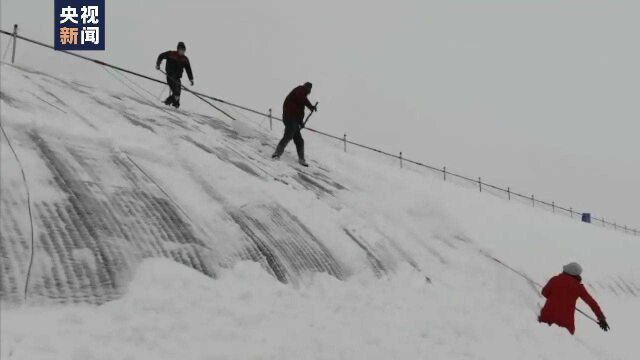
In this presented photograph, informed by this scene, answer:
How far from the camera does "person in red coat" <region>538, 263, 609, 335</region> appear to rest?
5805 millimetres

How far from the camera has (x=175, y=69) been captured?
10219 millimetres

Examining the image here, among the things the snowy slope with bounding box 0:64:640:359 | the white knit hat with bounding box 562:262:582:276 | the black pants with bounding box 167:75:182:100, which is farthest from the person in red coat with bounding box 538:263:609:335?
the black pants with bounding box 167:75:182:100

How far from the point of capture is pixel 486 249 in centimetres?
900

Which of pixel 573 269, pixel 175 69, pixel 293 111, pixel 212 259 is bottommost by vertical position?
pixel 573 269

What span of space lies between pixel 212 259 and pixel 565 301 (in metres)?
4.02

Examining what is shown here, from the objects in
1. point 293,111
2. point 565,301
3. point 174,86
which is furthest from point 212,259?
point 174,86

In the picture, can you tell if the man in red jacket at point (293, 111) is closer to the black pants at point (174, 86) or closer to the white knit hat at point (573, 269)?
the black pants at point (174, 86)

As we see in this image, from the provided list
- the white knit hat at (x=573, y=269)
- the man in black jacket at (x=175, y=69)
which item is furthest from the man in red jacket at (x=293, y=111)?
the white knit hat at (x=573, y=269)

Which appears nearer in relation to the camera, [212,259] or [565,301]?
[212,259]

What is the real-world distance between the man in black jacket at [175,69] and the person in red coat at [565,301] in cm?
755

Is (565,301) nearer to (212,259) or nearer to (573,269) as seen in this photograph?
(573,269)

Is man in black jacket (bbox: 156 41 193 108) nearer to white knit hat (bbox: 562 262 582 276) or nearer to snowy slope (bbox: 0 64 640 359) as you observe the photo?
snowy slope (bbox: 0 64 640 359)

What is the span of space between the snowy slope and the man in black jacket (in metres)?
1.39

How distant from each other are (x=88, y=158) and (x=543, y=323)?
5045 millimetres
